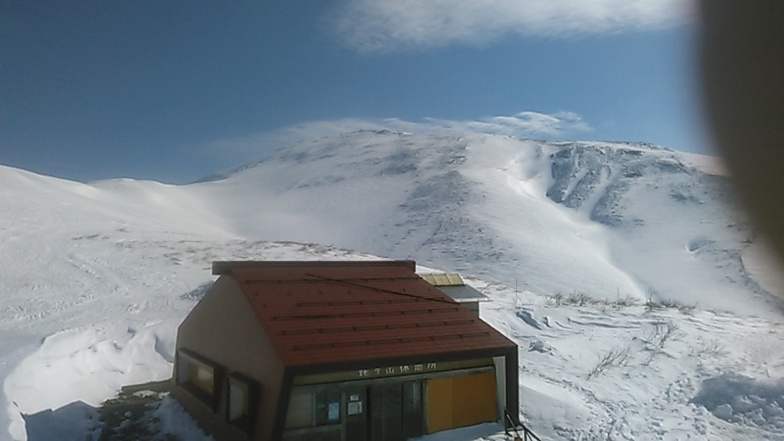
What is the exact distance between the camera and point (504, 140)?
109 metres

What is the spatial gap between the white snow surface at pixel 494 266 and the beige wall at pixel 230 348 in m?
1.57

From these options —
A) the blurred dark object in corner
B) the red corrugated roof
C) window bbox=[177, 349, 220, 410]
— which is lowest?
window bbox=[177, 349, 220, 410]

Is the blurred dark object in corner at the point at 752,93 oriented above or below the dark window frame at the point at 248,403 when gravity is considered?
above

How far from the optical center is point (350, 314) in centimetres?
1217

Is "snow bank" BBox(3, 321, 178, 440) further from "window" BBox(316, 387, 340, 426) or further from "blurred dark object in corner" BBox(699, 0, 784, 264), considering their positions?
"blurred dark object in corner" BBox(699, 0, 784, 264)

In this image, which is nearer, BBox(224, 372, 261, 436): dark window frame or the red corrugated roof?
BBox(224, 372, 261, 436): dark window frame

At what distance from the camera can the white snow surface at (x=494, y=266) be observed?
543 inches

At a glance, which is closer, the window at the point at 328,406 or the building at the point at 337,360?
the building at the point at 337,360

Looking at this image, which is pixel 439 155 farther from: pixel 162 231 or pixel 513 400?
pixel 513 400

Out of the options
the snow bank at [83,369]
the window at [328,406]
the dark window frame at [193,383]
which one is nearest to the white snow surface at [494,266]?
the snow bank at [83,369]

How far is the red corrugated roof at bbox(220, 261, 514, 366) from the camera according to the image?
35.9 feet

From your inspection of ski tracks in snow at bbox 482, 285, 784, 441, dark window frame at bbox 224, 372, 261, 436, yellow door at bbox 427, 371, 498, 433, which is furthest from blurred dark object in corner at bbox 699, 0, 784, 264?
ski tracks in snow at bbox 482, 285, 784, 441

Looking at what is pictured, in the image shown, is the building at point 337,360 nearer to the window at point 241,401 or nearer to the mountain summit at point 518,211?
the window at point 241,401

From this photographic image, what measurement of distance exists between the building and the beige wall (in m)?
0.03
